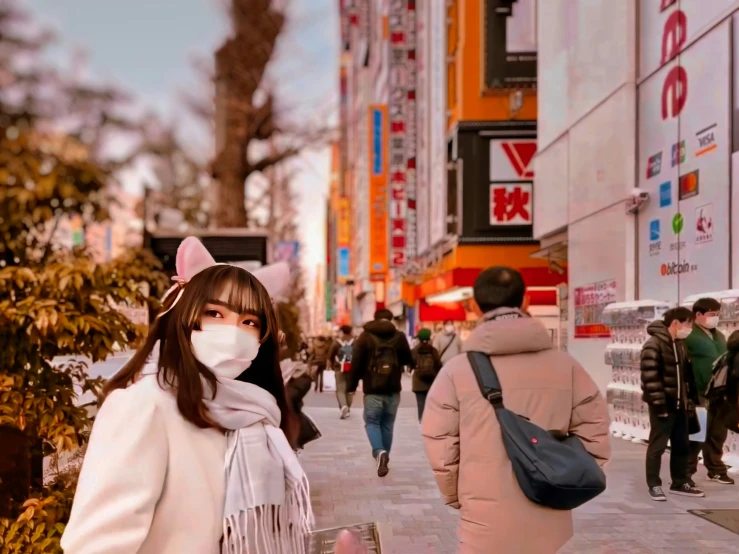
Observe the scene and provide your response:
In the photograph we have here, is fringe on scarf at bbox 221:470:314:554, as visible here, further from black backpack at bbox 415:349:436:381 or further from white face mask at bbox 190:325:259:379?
black backpack at bbox 415:349:436:381

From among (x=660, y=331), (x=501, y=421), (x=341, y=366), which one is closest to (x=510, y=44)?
(x=341, y=366)

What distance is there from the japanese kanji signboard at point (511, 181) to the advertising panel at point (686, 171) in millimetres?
9806

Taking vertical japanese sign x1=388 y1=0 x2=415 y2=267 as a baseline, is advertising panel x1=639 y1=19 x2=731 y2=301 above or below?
below

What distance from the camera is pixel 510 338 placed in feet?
10.3

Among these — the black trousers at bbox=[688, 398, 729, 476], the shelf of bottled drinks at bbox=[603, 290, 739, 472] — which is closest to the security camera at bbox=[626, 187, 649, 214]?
Answer: the shelf of bottled drinks at bbox=[603, 290, 739, 472]

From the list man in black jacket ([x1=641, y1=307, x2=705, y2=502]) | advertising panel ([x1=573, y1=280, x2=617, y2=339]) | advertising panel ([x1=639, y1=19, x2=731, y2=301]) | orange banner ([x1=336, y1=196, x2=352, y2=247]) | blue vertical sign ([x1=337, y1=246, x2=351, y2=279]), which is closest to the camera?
man in black jacket ([x1=641, y1=307, x2=705, y2=502])

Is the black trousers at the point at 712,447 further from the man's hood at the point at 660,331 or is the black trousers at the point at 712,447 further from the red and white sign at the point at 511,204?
the red and white sign at the point at 511,204

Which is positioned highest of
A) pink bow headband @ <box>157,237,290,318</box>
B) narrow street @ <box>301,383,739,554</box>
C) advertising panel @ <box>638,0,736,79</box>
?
advertising panel @ <box>638,0,736,79</box>

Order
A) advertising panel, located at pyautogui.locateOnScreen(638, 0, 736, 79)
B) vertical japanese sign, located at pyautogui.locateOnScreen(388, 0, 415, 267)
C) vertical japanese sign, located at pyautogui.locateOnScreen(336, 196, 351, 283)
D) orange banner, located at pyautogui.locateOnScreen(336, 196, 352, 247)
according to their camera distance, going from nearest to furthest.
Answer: advertising panel, located at pyautogui.locateOnScreen(638, 0, 736, 79)
vertical japanese sign, located at pyautogui.locateOnScreen(388, 0, 415, 267)
vertical japanese sign, located at pyautogui.locateOnScreen(336, 196, 351, 283)
orange banner, located at pyautogui.locateOnScreen(336, 196, 352, 247)

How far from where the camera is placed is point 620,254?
42.8ft

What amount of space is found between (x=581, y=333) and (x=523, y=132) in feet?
30.6

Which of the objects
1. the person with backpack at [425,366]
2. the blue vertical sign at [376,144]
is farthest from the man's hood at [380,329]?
the blue vertical sign at [376,144]

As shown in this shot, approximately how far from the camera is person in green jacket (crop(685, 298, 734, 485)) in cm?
777

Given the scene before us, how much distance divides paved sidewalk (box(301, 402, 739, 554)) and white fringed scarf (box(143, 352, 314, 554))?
101 inches
